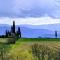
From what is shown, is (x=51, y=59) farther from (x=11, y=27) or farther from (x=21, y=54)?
(x=11, y=27)

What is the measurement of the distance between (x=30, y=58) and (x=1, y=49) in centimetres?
71

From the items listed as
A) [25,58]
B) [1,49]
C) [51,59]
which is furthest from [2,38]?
[51,59]

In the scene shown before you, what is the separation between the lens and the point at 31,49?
19.9 ft

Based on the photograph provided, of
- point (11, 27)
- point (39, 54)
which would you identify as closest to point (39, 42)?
point (39, 54)

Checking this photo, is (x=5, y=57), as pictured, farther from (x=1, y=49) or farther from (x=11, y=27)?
(x=11, y=27)

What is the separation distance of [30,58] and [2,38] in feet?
2.60

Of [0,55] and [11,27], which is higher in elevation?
[11,27]

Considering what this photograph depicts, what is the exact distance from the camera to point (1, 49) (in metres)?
6.04

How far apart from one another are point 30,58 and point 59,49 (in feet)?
2.31

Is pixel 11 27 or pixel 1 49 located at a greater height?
pixel 11 27

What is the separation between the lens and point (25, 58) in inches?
232

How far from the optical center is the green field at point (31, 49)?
5.94 metres

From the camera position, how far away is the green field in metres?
5.94

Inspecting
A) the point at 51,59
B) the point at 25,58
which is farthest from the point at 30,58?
the point at 51,59
